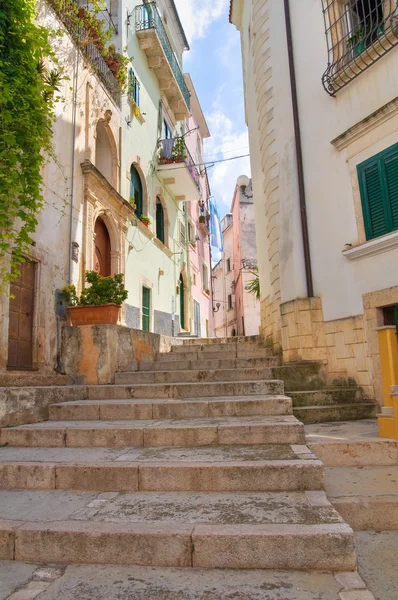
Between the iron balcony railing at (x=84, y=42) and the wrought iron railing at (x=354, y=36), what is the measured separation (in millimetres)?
4390

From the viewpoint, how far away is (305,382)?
229 inches

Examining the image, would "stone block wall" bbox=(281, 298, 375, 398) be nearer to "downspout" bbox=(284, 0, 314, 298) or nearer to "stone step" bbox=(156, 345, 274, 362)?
"downspout" bbox=(284, 0, 314, 298)

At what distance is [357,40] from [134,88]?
700 cm

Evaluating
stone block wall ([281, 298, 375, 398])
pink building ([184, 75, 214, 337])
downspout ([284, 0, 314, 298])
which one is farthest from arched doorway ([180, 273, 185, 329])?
downspout ([284, 0, 314, 298])

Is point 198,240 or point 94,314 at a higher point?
point 198,240

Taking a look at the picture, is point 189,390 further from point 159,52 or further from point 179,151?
point 159,52

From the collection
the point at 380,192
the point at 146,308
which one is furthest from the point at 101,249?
the point at 380,192

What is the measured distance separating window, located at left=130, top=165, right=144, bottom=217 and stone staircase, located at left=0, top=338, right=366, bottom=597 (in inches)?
311

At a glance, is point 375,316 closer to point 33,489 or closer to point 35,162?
point 33,489

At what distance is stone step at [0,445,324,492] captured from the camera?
2865 millimetres

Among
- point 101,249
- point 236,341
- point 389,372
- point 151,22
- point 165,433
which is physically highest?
point 151,22

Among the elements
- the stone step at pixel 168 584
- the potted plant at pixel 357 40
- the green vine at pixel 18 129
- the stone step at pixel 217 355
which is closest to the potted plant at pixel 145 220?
the stone step at pixel 217 355

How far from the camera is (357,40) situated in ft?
20.4

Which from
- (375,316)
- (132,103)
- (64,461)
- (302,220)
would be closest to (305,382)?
(375,316)
